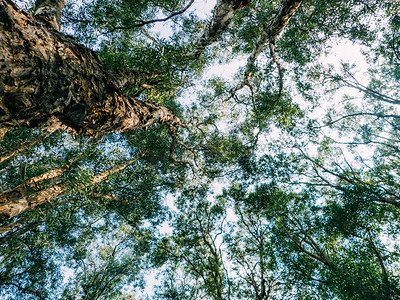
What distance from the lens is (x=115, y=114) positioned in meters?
2.84

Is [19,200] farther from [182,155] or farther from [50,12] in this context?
[182,155]

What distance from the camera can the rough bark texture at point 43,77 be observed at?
1.31 metres

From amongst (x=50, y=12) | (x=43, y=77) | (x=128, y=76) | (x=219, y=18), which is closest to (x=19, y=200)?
(x=128, y=76)

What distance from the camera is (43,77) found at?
5.08 feet

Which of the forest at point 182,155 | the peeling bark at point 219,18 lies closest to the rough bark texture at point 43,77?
the forest at point 182,155

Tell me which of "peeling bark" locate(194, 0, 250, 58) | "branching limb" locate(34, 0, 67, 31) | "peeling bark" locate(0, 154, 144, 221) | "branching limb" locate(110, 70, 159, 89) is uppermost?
"peeling bark" locate(194, 0, 250, 58)

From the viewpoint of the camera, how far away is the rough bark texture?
131cm

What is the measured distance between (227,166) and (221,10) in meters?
8.16

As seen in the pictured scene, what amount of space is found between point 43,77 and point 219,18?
4925 mm

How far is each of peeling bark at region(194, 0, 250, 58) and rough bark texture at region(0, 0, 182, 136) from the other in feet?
13.0

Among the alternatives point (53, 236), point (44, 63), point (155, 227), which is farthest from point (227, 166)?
point (53, 236)

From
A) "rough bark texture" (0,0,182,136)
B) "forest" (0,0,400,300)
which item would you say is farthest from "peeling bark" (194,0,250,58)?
"rough bark texture" (0,0,182,136)

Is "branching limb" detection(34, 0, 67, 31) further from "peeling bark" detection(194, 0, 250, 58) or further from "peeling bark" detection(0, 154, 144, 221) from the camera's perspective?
"peeling bark" detection(194, 0, 250, 58)

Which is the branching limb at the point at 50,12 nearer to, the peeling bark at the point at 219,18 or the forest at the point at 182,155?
the forest at the point at 182,155
